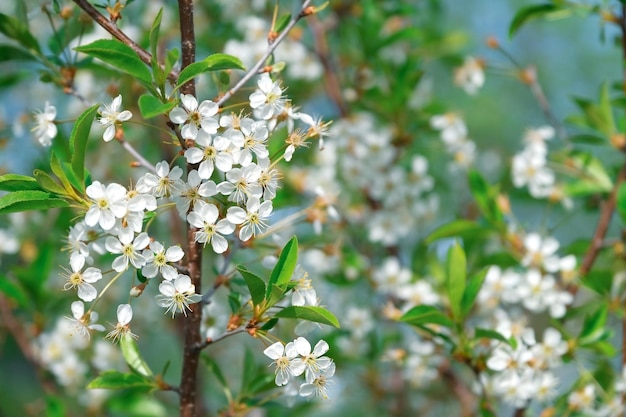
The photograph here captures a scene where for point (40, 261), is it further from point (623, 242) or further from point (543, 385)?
point (623, 242)

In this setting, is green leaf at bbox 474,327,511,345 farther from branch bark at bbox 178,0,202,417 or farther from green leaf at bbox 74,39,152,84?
green leaf at bbox 74,39,152,84

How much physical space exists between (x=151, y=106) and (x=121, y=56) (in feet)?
0.37

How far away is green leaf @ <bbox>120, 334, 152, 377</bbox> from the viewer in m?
1.31

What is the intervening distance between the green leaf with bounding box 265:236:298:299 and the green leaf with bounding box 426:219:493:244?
2.21 ft

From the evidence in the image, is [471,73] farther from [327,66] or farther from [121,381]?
[121,381]

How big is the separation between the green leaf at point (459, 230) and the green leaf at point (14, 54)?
954mm

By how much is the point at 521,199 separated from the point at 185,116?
1457 millimetres

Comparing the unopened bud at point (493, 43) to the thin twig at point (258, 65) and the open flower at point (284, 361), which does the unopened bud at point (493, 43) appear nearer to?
the thin twig at point (258, 65)

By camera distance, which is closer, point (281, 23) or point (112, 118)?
point (112, 118)

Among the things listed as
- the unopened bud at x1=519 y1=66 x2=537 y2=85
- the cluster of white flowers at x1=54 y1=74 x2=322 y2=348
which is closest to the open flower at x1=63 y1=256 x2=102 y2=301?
the cluster of white flowers at x1=54 y1=74 x2=322 y2=348

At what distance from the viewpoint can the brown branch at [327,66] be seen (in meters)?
2.45

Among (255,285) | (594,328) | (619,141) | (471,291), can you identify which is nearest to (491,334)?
(471,291)

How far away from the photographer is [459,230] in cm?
178

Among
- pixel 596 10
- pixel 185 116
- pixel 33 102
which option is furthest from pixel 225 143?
pixel 33 102
